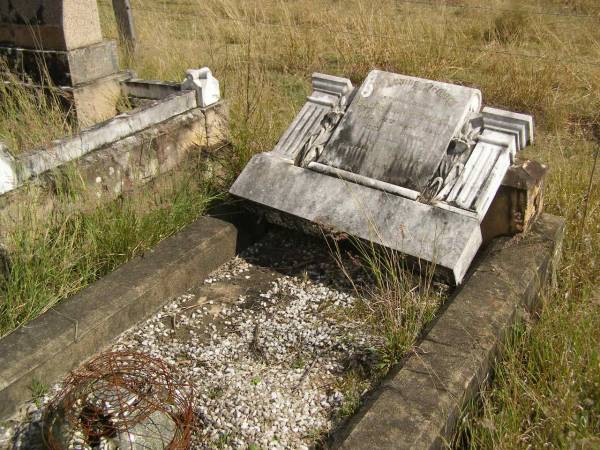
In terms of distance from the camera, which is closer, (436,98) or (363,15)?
(436,98)

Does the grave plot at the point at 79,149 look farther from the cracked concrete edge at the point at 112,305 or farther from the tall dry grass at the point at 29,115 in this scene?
the cracked concrete edge at the point at 112,305

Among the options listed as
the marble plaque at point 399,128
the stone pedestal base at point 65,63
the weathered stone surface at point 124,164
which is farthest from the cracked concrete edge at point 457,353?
the stone pedestal base at point 65,63

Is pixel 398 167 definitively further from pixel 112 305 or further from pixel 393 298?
pixel 112 305

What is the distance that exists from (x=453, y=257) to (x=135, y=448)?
1.73m

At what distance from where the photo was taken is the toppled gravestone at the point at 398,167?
346cm

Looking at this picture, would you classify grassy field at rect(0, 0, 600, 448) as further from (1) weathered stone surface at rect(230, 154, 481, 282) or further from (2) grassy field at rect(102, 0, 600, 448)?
(1) weathered stone surface at rect(230, 154, 481, 282)

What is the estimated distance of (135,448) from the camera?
2.48 meters

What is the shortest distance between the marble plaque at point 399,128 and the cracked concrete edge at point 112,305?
30.2 inches

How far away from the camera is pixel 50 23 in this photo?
16.5ft

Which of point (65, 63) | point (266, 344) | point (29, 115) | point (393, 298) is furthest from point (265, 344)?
point (65, 63)

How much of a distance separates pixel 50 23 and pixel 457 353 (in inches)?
153

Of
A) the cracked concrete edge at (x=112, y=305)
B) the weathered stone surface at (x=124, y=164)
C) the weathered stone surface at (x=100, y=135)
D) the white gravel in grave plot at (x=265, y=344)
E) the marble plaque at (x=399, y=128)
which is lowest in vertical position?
the white gravel in grave plot at (x=265, y=344)

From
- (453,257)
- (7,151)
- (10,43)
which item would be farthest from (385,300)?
(10,43)

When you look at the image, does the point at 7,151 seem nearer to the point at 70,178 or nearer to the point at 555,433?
the point at 70,178
